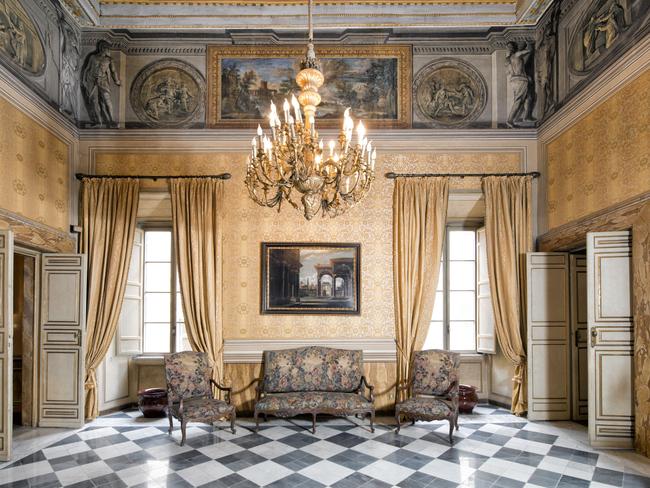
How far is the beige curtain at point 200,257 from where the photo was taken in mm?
6754

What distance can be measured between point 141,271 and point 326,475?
15.9 feet

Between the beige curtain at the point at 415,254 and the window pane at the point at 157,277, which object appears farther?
the window pane at the point at 157,277

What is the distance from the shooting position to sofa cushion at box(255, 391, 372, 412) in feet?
19.4

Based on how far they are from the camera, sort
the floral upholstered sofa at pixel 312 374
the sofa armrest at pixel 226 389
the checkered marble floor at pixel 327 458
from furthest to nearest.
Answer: the floral upholstered sofa at pixel 312 374 → the sofa armrest at pixel 226 389 → the checkered marble floor at pixel 327 458

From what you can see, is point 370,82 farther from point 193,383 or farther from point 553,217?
point 193,383

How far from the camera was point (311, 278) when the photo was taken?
276 inches

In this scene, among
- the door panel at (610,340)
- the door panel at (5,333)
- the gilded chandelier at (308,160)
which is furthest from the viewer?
the door panel at (610,340)

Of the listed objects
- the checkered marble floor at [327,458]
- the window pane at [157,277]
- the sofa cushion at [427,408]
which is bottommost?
the checkered marble floor at [327,458]

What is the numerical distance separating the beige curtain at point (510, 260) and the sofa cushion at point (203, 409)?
154 inches

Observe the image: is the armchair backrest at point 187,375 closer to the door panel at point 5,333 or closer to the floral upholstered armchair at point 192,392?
the floral upholstered armchair at point 192,392

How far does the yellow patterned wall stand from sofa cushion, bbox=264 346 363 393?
3533 millimetres

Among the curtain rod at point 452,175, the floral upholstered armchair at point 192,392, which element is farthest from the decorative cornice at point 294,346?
the curtain rod at point 452,175

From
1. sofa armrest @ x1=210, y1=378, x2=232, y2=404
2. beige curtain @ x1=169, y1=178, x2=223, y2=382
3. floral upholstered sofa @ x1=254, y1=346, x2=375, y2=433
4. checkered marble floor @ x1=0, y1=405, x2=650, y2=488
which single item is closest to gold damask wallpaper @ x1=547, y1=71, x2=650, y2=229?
checkered marble floor @ x1=0, y1=405, x2=650, y2=488

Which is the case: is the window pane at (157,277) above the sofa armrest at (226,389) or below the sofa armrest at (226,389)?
above
